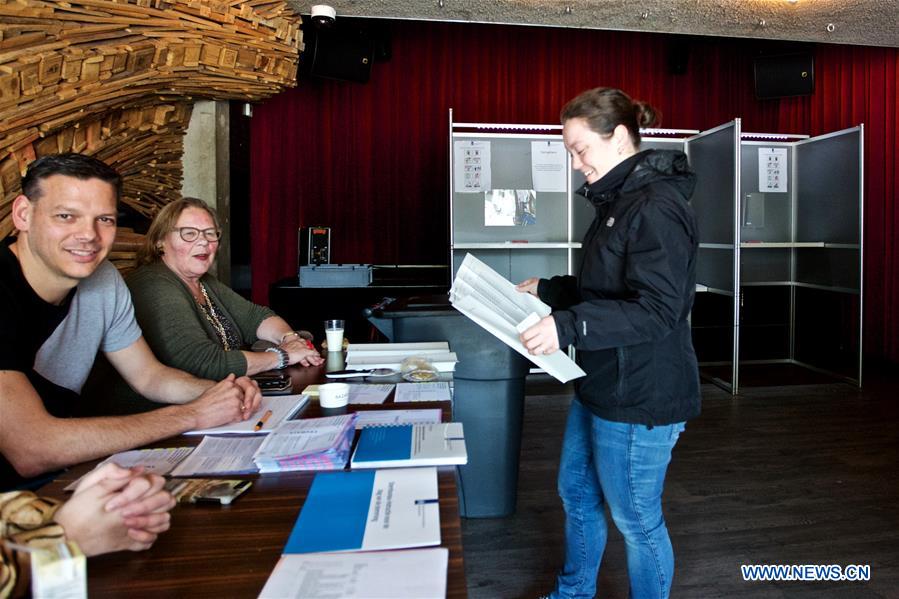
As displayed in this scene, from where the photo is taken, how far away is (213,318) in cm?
228

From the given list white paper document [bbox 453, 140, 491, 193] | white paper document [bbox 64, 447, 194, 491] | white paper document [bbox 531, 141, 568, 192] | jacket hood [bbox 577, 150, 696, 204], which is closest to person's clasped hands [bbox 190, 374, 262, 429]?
white paper document [bbox 64, 447, 194, 491]

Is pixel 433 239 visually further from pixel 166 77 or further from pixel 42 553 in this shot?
pixel 42 553

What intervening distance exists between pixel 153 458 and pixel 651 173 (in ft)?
4.06

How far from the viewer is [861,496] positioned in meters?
2.84

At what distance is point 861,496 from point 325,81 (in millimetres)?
5490

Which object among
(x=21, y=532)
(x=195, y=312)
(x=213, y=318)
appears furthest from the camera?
(x=213, y=318)

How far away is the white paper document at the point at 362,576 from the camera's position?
0.73m

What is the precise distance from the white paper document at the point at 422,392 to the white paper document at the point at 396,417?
11cm

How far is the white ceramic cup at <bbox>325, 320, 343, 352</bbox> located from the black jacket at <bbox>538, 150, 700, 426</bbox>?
87 centimetres

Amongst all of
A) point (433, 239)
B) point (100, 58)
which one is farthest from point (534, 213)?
point (100, 58)

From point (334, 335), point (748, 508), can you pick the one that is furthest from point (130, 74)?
point (748, 508)

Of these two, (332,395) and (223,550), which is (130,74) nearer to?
(332,395)

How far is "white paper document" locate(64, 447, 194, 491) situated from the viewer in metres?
1.14

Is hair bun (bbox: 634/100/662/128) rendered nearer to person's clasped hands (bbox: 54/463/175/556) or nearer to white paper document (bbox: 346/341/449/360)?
white paper document (bbox: 346/341/449/360)
